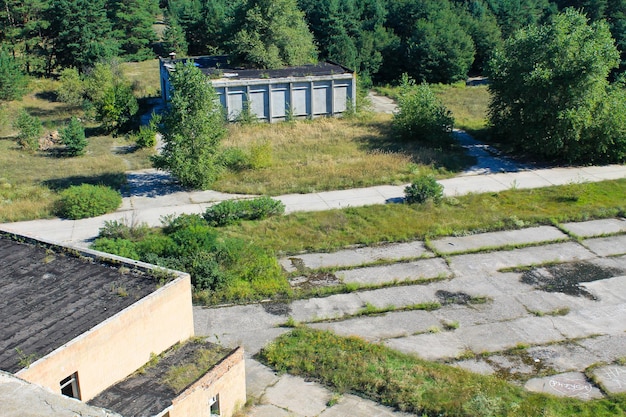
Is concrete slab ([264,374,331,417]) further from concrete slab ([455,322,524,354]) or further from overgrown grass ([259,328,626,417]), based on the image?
concrete slab ([455,322,524,354])

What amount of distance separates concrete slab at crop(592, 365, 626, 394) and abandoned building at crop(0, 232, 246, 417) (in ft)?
27.7

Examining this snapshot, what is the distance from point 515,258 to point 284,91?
19.3m

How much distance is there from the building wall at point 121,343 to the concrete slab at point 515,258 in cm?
1033

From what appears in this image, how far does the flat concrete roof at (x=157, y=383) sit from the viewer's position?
12.1m

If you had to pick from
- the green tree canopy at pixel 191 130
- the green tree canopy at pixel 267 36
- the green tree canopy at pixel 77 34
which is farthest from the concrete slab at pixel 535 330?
the green tree canopy at pixel 77 34

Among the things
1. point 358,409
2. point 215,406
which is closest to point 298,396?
point 358,409

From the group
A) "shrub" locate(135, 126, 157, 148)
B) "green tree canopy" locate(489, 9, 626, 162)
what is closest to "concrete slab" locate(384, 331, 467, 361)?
"green tree canopy" locate(489, 9, 626, 162)

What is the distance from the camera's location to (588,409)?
14.8 m

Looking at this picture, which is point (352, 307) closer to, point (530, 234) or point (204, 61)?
point (530, 234)

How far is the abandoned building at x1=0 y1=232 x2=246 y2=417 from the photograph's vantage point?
12.0 meters

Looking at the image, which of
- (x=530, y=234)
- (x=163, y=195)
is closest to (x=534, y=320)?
(x=530, y=234)

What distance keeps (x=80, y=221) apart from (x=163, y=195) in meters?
3.72

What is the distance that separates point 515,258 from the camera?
22.3 meters

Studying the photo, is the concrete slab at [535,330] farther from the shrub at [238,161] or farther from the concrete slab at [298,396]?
the shrub at [238,161]
